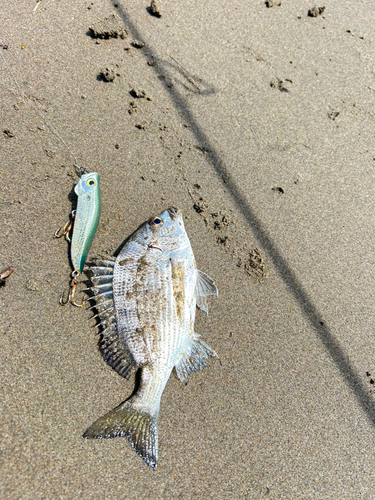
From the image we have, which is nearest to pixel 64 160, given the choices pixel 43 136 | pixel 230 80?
pixel 43 136

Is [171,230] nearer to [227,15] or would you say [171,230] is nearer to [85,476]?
[85,476]

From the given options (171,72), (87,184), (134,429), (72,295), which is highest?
(171,72)

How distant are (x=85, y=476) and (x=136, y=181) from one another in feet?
8.06

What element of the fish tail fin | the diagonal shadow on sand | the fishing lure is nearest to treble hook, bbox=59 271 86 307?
the fishing lure

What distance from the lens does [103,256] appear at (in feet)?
8.89

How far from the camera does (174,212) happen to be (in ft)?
9.43

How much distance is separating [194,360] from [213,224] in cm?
128

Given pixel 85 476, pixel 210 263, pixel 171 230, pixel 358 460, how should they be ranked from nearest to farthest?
1. pixel 85 476
2. pixel 358 460
3. pixel 171 230
4. pixel 210 263

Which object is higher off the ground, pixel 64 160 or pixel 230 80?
pixel 230 80

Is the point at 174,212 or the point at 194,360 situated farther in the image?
the point at 174,212

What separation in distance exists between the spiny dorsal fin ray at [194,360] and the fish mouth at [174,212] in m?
1.08

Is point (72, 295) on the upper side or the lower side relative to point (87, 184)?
lower

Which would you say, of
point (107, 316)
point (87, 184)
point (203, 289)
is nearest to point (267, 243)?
point (203, 289)

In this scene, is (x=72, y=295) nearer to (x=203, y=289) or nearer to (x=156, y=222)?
(x=156, y=222)
